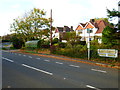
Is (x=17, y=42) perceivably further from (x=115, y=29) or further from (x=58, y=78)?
(x=58, y=78)

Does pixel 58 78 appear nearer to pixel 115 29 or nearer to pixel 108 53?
pixel 115 29

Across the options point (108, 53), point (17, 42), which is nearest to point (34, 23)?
point (17, 42)

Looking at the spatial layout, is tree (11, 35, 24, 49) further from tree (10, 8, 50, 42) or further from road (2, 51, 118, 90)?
road (2, 51, 118, 90)

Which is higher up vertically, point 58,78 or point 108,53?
point 108,53

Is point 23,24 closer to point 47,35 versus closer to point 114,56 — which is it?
point 47,35

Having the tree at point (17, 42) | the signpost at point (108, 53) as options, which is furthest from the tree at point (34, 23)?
the signpost at point (108, 53)

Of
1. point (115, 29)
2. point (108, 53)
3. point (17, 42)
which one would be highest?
point (115, 29)

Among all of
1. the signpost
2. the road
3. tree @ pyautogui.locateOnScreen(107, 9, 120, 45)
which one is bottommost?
the road

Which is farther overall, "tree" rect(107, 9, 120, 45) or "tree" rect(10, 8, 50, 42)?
"tree" rect(10, 8, 50, 42)

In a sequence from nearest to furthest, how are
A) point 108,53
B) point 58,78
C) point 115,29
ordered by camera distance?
point 58,78, point 115,29, point 108,53

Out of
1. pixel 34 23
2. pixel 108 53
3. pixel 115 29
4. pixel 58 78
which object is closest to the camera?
pixel 58 78

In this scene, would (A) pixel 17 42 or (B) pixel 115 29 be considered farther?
(A) pixel 17 42

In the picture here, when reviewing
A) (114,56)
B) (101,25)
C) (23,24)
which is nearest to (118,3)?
(114,56)

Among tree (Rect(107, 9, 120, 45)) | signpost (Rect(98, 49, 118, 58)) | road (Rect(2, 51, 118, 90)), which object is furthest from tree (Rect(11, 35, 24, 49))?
tree (Rect(107, 9, 120, 45))
